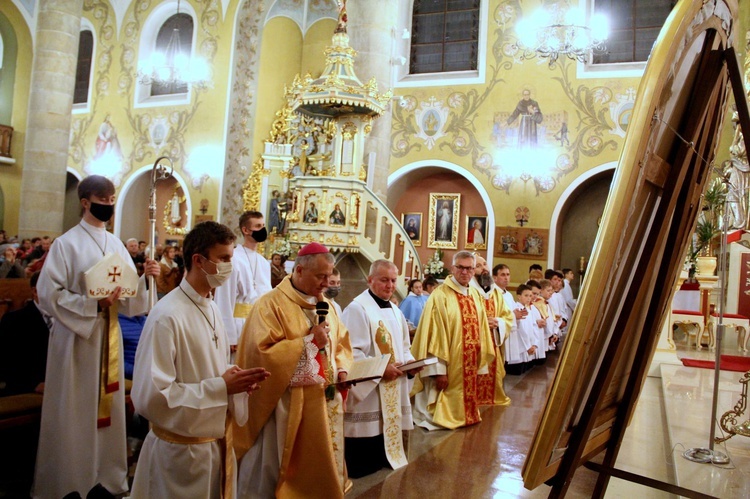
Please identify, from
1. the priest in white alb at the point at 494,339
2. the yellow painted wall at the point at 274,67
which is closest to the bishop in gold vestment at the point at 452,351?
the priest in white alb at the point at 494,339

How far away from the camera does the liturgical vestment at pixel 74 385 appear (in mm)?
3521

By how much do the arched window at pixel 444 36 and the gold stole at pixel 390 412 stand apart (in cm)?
1242

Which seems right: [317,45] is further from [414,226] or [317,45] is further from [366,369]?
[366,369]

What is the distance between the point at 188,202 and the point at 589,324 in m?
16.4

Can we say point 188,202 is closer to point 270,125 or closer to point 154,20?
point 270,125

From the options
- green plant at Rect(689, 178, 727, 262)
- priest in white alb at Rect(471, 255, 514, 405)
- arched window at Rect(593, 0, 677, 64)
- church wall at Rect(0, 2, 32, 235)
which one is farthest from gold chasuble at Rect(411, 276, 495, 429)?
church wall at Rect(0, 2, 32, 235)

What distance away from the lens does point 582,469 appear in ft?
15.8

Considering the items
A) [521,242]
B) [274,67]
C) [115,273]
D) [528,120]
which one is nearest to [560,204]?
[521,242]

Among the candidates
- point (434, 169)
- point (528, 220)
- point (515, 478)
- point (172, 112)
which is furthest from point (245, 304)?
point (172, 112)

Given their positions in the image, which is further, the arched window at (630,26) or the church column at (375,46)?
the arched window at (630,26)

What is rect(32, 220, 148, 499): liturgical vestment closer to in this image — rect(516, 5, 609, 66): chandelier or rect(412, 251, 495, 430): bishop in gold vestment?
rect(412, 251, 495, 430): bishop in gold vestment

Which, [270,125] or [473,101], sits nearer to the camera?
[473,101]

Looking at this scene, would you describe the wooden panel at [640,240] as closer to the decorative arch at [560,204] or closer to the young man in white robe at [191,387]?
the young man in white robe at [191,387]

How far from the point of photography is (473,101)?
1546 centimetres
